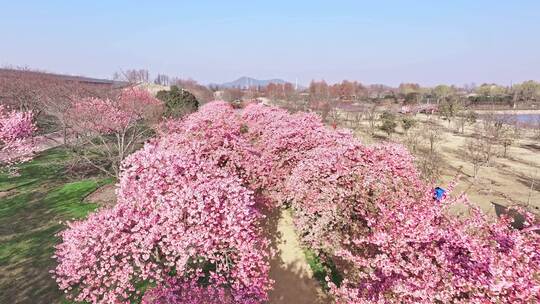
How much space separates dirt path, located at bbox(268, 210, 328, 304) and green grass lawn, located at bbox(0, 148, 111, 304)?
714 centimetres

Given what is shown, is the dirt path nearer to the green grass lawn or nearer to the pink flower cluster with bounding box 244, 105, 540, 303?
the pink flower cluster with bounding box 244, 105, 540, 303

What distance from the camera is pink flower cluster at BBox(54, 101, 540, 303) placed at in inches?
230

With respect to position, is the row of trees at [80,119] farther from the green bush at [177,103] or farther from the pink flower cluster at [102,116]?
the green bush at [177,103]

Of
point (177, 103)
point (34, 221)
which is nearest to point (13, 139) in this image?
point (34, 221)

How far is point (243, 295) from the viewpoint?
327 inches

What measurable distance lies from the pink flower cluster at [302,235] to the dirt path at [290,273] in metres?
1.14

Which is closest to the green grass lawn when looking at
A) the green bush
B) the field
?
the green bush

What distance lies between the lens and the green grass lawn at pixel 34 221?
11.0 meters

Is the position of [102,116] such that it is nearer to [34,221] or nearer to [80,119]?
[80,119]

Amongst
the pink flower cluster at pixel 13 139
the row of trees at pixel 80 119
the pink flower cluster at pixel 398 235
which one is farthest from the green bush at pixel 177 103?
the pink flower cluster at pixel 398 235

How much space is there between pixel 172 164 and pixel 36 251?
8.25 metres

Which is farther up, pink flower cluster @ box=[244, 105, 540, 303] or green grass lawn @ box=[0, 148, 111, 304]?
pink flower cluster @ box=[244, 105, 540, 303]

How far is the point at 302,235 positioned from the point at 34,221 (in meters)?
13.1

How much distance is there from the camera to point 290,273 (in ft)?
40.2
